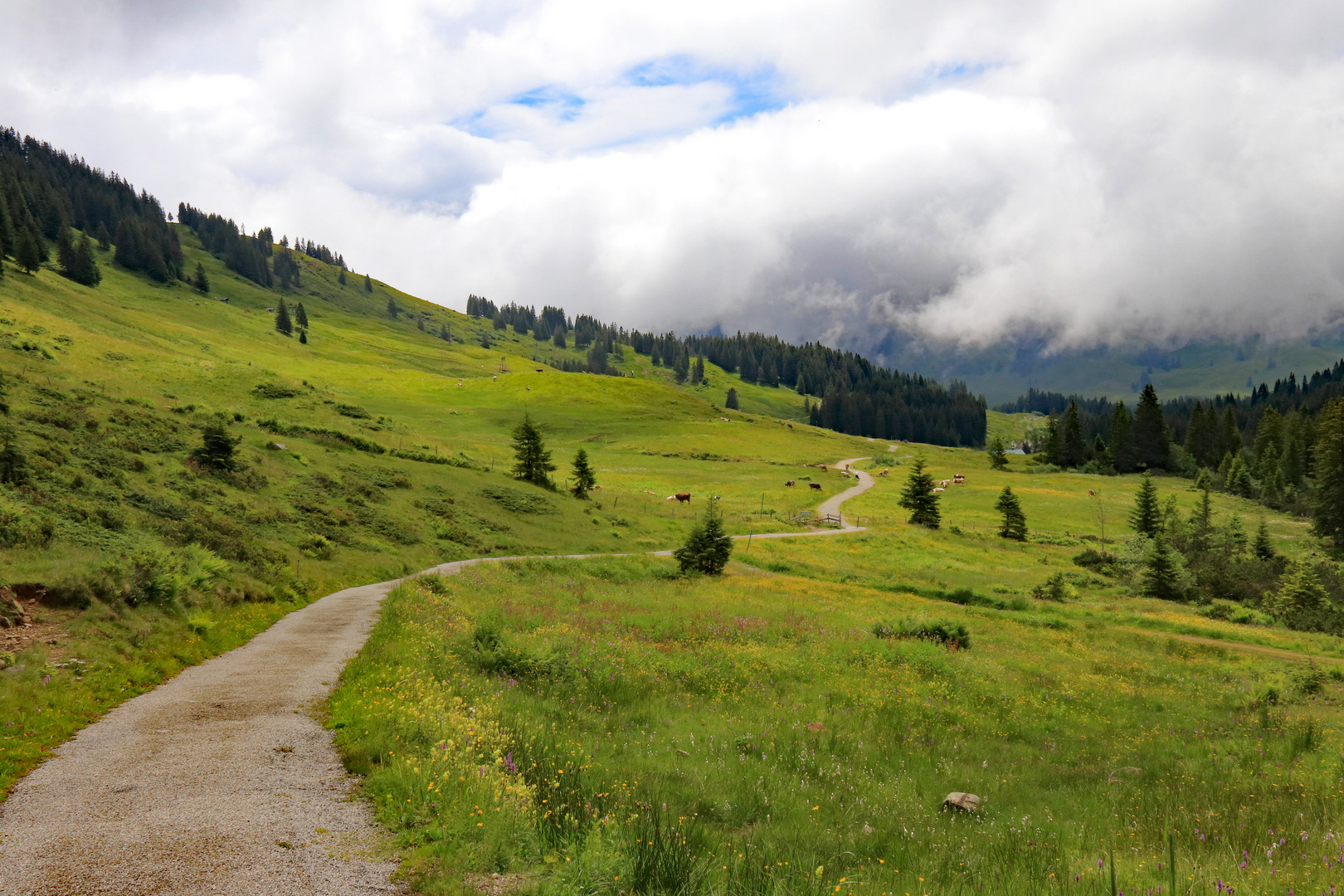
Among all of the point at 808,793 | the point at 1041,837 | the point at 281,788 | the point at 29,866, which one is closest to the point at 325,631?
the point at 281,788

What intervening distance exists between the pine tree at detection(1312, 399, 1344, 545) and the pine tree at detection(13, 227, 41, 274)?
195 meters

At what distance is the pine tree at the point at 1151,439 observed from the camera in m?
126

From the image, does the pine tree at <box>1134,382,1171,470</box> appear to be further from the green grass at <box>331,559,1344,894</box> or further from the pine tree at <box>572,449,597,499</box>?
the green grass at <box>331,559,1344,894</box>

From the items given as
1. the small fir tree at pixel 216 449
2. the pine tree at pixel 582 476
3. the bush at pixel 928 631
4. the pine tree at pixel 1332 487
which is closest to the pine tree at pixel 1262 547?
the pine tree at pixel 1332 487

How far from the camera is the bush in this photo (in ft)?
74.7

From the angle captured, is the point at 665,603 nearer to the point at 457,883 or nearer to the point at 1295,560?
the point at 457,883

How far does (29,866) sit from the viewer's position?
5340 mm

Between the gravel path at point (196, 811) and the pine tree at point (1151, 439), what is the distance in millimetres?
156072

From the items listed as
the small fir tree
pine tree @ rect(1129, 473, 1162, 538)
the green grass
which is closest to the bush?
the green grass

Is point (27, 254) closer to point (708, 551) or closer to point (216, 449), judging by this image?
point (216, 449)

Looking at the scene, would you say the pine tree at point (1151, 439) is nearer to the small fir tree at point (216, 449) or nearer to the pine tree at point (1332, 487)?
the pine tree at point (1332, 487)

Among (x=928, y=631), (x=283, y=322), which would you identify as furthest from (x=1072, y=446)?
(x=283, y=322)

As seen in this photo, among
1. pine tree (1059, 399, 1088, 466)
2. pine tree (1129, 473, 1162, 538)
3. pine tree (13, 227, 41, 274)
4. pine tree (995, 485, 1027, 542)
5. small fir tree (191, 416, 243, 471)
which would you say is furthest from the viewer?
pine tree (1059, 399, 1088, 466)

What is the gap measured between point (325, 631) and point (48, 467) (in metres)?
13.2
